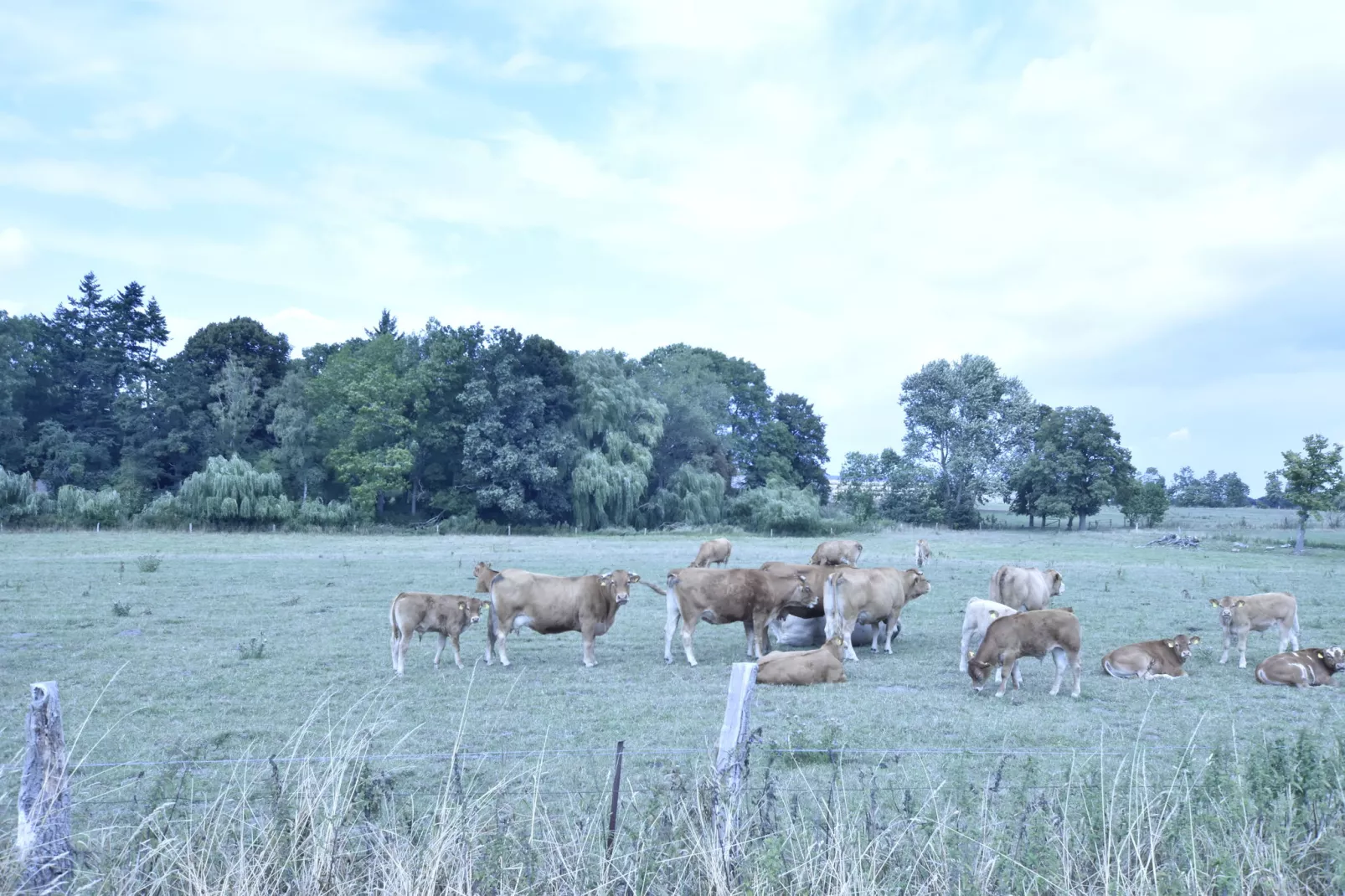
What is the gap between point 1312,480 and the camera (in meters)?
43.2

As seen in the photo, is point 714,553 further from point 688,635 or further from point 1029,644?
point 1029,644

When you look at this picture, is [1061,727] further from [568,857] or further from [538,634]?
Result: [538,634]

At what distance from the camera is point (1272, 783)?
526 centimetres

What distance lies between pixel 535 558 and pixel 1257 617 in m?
20.9

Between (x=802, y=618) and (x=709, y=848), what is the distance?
33.7 ft

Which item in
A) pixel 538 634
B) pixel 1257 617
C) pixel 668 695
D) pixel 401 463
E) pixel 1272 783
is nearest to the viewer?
pixel 1272 783

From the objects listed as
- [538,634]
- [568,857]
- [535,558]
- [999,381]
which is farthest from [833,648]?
[999,381]

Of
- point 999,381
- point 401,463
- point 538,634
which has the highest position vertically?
point 999,381

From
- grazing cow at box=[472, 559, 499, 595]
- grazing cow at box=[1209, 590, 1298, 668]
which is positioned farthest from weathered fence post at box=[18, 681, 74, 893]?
grazing cow at box=[1209, 590, 1298, 668]

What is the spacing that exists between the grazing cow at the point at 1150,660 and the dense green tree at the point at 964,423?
52821 mm

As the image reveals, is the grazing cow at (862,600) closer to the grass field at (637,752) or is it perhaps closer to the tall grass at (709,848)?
the grass field at (637,752)

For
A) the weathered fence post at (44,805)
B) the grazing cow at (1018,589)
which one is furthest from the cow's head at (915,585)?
the weathered fence post at (44,805)

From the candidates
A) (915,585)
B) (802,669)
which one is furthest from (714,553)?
(802,669)

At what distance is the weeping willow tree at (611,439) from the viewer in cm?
5106
